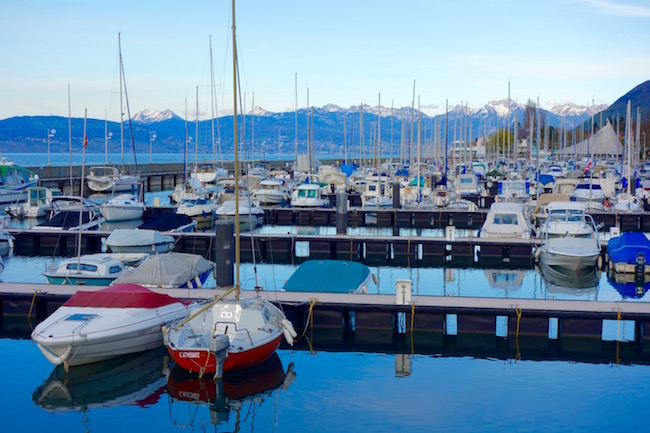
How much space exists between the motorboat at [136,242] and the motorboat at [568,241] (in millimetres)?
17399

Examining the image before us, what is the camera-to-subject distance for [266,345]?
19375 mm

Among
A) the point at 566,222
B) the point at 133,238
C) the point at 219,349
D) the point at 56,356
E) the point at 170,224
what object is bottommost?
the point at 56,356

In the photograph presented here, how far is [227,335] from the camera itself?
18.8m

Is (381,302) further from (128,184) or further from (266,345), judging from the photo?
(128,184)

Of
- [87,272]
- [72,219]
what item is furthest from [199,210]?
[87,272]

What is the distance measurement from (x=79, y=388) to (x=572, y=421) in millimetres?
12064

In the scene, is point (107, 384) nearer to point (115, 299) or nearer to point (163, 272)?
point (115, 299)

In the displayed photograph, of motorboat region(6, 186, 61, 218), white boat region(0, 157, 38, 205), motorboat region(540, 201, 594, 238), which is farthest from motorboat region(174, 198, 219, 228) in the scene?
motorboat region(540, 201, 594, 238)

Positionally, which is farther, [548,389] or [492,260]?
[492,260]

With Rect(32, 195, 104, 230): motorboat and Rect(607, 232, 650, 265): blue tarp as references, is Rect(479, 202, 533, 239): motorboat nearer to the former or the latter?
Rect(607, 232, 650, 265): blue tarp

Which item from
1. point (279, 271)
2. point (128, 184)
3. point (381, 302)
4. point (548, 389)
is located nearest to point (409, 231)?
point (279, 271)

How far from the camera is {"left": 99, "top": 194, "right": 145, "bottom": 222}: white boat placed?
2016 inches

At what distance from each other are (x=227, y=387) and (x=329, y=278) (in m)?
7.27

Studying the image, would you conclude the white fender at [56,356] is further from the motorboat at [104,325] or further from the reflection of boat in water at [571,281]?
the reflection of boat in water at [571,281]
